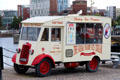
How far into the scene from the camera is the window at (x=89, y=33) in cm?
1458

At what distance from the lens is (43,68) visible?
1330 centimetres

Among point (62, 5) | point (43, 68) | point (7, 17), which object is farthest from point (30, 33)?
Answer: point (7, 17)

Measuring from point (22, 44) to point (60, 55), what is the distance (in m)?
1.58

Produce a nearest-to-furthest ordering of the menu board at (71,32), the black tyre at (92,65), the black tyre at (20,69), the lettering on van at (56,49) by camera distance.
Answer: the lettering on van at (56,49) < the black tyre at (20,69) < the menu board at (71,32) < the black tyre at (92,65)

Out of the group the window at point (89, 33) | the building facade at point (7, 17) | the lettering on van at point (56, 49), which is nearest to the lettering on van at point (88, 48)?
the window at point (89, 33)

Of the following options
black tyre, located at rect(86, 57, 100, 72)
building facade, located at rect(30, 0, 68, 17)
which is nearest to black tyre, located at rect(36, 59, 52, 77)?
black tyre, located at rect(86, 57, 100, 72)

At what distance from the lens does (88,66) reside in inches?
591

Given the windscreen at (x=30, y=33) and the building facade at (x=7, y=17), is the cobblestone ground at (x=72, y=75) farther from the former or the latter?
the building facade at (x=7, y=17)

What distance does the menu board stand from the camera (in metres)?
14.1

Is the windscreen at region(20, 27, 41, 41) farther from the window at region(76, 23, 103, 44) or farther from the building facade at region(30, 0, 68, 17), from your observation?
the building facade at region(30, 0, 68, 17)

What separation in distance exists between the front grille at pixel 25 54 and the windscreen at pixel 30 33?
0.37 meters

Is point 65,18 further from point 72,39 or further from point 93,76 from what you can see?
point 93,76

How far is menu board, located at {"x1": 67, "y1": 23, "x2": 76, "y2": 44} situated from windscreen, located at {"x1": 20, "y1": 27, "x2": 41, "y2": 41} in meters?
1.38

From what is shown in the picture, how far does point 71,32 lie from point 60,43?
0.67 meters
